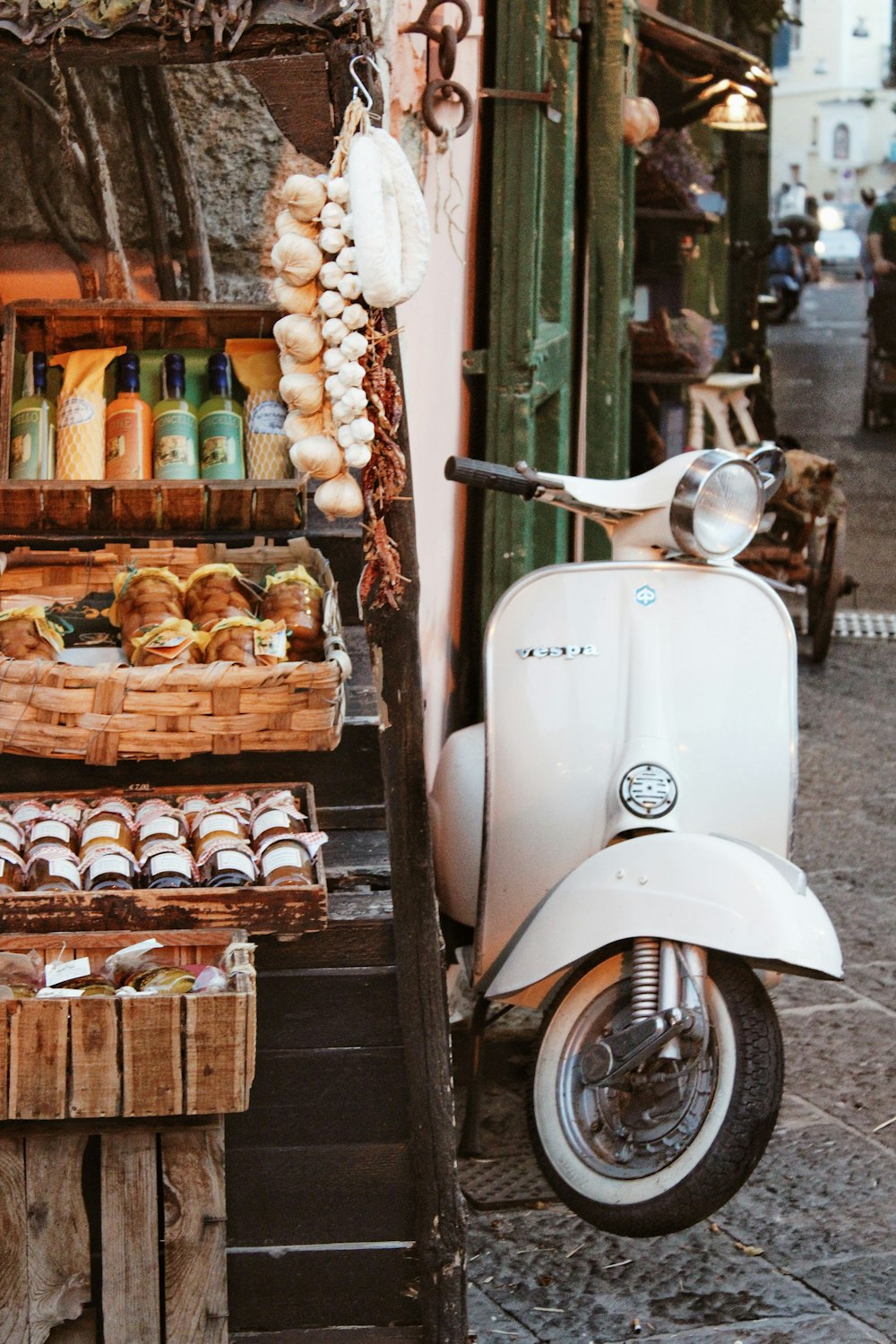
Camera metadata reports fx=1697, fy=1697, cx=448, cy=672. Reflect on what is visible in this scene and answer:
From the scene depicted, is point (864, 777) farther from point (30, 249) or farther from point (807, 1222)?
point (30, 249)

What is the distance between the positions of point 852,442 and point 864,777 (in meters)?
8.05

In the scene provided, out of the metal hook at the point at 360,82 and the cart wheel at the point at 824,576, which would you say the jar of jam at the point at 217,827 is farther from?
the cart wheel at the point at 824,576

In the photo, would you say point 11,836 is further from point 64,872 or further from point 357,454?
point 357,454

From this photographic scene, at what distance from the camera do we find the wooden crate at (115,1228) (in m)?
1.98

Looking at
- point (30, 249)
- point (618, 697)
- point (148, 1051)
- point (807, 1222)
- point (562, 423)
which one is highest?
point (30, 249)

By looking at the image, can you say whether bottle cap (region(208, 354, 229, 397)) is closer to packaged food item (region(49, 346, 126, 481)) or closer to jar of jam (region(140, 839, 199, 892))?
packaged food item (region(49, 346, 126, 481))

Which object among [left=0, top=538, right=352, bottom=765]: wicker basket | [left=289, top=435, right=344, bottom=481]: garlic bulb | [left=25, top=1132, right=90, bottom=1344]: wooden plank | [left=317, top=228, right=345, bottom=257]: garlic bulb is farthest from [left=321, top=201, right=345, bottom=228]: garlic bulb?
[left=25, top=1132, right=90, bottom=1344]: wooden plank

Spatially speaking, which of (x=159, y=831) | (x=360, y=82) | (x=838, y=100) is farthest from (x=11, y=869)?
(x=838, y=100)

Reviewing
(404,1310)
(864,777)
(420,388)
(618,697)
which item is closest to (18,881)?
(404,1310)

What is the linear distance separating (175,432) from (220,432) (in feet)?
0.23

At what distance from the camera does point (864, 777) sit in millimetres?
5492

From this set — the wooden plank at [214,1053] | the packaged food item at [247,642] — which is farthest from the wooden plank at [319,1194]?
the packaged food item at [247,642]

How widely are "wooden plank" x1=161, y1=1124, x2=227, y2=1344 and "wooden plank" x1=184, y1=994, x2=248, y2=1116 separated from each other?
9cm

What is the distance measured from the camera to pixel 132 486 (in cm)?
260
